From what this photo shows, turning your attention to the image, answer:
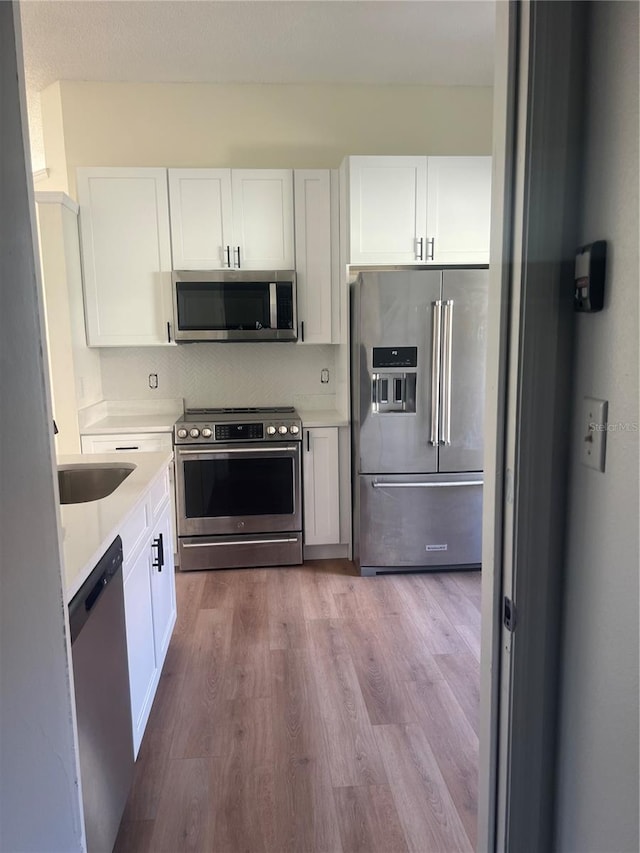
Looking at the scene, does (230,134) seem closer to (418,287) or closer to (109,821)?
(418,287)

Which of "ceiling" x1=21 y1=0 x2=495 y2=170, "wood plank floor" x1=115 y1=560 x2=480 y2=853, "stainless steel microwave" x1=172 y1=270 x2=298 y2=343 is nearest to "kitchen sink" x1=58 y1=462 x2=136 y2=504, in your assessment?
"wood plank floor" x1=115 y1=560 x2=480 y2=853

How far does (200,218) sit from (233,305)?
0.58m

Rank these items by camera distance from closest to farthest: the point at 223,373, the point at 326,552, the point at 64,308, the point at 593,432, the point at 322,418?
the point at 593,432
the point at 64,308
the point at 322,418
the point at 326,552
the point at 223,373

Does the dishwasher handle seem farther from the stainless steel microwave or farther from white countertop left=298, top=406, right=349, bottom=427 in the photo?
the stainless steel microwave

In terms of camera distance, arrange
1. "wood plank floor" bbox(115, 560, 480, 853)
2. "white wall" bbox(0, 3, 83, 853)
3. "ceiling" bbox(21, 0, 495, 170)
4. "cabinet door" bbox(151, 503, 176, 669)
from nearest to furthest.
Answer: "white wall" bbox(0, 3, 83, 853), "wood plank floor" bbox(115, 560, 480, 853), "cabinet door" bbox(151, 503, 176, 669), "ceiling" bbox(21, 0, 495, 170)

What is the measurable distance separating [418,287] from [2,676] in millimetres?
2879

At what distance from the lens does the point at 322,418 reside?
3.69m

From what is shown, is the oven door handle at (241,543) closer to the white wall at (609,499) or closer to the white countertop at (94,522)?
the white countertop at (94,522)

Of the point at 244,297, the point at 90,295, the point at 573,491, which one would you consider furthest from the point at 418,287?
the point at 573,491

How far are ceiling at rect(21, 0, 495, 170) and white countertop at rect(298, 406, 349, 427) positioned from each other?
2.16m

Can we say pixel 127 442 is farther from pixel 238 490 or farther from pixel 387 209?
pixel 387 209

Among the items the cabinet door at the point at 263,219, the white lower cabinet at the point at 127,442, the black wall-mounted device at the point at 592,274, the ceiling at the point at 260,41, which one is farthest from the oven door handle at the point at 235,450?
the black wall-mounted device at the point at 592,274

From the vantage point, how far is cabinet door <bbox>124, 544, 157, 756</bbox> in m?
1.82

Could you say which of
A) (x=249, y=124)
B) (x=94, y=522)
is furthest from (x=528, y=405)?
(x=249, y=124)
